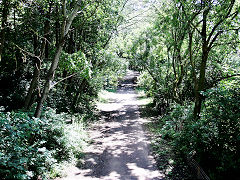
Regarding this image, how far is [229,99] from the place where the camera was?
Result: 4.88 m

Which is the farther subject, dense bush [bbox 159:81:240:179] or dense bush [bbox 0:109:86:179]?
dense bush [bbox 159:81:240:179]

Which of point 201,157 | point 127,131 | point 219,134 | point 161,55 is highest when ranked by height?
point 161,55

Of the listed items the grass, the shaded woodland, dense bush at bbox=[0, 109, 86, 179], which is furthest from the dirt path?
dense bush at bbox=[0, 109, 86, 179]

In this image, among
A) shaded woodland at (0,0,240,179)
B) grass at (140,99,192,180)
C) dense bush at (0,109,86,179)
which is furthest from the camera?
grass at (140,99,192,180)

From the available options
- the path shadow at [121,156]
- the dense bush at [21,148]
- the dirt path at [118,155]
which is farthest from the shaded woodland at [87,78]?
the path shadow at [121,156]

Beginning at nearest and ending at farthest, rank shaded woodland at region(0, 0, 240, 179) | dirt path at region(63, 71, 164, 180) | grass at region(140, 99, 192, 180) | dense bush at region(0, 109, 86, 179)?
dense bush at region(0, 109, 86, 179)
shaded woodland at region(0, 0, 240, 179)
grass at region(140, 99, 192, 180)
dirt path at region(63, 71, 164, 180)

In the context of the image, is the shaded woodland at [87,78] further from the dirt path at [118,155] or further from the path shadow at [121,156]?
the path shadow at [121,156]

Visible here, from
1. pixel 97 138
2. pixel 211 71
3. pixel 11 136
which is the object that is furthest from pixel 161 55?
pixel 11 136

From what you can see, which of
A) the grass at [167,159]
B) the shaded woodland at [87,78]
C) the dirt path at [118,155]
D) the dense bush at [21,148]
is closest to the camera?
the dense bush at [21,148]

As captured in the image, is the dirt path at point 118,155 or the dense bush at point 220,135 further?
the dirt path at point 118,155

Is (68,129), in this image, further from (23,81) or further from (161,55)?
(161,55)

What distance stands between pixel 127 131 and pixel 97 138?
2035mm

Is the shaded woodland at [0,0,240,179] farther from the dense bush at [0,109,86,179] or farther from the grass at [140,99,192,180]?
the grass at [140,99,192,180]

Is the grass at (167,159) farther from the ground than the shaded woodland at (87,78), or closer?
closer
